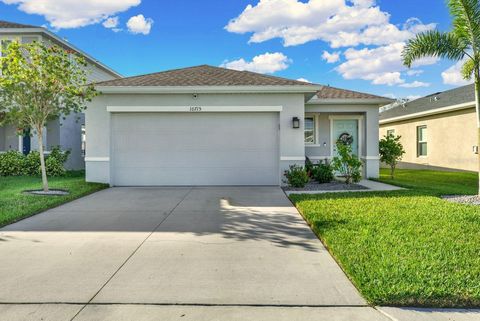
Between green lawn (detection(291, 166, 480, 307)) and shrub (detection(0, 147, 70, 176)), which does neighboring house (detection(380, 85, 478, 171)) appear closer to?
green lawn (detection(291, 166, 480, 307))

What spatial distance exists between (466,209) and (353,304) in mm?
5041

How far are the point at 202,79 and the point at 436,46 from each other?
7035 mm

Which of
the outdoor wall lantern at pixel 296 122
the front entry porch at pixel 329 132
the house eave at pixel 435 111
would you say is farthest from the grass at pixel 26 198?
the house eave at pixel 435 111

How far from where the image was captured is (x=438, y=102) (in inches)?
672

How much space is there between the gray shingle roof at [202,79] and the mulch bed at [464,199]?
501cm

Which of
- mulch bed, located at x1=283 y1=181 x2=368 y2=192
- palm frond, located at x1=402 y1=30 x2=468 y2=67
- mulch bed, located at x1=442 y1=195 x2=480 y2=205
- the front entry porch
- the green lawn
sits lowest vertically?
the green lawn

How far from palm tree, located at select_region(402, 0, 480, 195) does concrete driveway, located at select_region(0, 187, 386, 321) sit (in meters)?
5.70

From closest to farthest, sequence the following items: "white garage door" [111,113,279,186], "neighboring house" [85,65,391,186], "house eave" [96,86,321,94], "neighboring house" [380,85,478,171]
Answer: "house eave" [96,86,321,94], "neighboring house" [85,65,391,186], "white garage door" [111,113,279,186], "neighboring house" [380,85,478,171]

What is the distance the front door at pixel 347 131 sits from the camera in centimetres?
1327

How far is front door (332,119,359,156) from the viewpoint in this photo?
43.5ft

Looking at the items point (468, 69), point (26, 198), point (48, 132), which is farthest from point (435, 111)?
point (48, 132)

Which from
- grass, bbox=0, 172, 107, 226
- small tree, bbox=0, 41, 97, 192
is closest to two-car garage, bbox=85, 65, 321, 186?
grass, bbox=0, 172, 107, 226

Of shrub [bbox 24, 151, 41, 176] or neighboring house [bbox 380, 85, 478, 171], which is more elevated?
neighboring house [bbox 380, 85, 478, 171]

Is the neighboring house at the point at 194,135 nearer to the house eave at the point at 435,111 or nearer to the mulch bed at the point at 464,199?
the mulch bed at the point at 464,199
